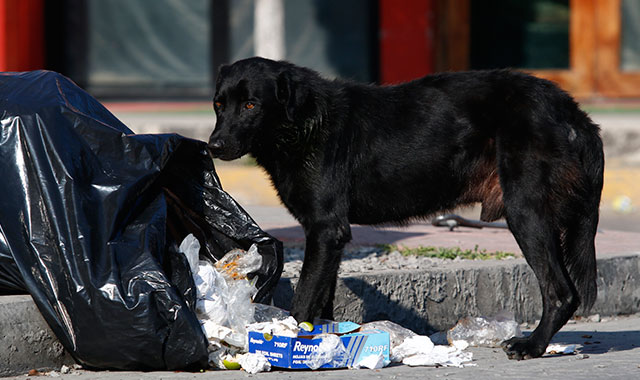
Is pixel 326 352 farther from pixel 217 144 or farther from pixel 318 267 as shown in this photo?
pixel 217 144

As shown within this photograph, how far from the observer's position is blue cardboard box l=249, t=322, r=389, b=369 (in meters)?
4.04

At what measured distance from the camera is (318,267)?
4.43 meters

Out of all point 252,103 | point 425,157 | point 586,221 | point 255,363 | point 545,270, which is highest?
point 252,103

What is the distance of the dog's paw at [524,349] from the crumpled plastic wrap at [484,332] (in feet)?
1.10

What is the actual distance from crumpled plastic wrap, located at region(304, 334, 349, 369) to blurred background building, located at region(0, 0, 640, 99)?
8.35 m

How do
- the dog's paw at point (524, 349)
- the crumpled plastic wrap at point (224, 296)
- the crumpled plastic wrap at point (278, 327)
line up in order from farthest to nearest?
the dog's paw at point (524, 349), the crumpled plastic wrap at point (224, 296), the crumpled plastic wrap at point (278, 327)

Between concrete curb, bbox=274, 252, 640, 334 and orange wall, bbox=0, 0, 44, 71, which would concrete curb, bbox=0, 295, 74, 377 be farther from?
orange wall, bbox=0, 0, 44, 71

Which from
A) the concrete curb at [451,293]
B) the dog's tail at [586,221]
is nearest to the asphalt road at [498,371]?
the dog's tail at [586,221]

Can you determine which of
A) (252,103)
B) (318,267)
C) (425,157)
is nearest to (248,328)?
Result: (318,267)

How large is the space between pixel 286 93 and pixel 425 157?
0.67 meters

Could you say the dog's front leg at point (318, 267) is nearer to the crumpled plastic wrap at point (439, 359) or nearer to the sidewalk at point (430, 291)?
the sidewalk at point (430, 291)

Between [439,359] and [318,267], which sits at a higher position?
[318,267]

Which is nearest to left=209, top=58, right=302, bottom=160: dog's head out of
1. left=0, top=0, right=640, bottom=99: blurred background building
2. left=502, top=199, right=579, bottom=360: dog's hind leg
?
left=502, top=199, right=579, bottom=360: dog's hind leg

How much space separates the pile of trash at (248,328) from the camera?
13.4 feet
